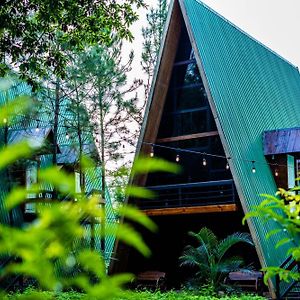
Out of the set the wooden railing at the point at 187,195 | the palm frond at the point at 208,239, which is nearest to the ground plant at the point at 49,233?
the palm frond at the point at 208,239

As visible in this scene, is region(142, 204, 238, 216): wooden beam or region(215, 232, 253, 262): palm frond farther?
region(142, 204, 238, 216): wooden beam

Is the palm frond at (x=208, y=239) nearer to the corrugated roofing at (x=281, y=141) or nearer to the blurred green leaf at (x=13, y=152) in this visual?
the corrugated roofing at (x=281, y=141)

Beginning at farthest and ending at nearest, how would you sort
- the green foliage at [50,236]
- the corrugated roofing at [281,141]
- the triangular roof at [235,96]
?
the corrugated roofing at [281,141] < the triangular roof at [235,96] < the green foliage at [50,236]

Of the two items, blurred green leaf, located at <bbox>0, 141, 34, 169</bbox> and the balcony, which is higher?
blurred green leaf, located at <bbox>0, 141, 34, 169</bbox>

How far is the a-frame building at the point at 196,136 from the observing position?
16219 millimetres

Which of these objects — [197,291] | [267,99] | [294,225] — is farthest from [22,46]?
[267,99]

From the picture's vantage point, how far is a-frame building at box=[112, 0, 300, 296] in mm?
16219

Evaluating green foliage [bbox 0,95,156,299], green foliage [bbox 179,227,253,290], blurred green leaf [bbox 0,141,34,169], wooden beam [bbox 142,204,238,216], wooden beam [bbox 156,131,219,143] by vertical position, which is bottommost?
green foliage [bbox 179,227,253,290]

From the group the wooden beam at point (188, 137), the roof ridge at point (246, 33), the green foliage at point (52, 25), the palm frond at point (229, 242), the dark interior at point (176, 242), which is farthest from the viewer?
the roof ridge at point (246, 33)

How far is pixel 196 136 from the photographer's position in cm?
1680

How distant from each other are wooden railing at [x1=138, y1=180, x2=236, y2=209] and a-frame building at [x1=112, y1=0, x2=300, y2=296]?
1.2 inches

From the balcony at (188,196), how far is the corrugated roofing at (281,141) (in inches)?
76.6

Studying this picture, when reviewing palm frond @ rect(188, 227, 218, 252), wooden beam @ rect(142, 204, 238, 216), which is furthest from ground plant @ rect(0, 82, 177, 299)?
wooden beam @ rect(142, 204, 238, 216)

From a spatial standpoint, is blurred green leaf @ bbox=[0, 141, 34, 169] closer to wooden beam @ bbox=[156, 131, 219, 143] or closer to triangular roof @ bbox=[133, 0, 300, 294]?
triangular roof @ bbox=[133, 0, 300, 294]
